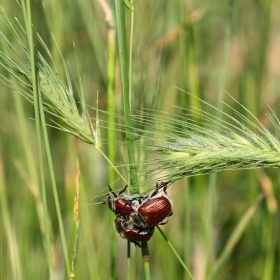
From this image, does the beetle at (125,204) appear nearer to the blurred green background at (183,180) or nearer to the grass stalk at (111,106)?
the grass stalk at (111,106)

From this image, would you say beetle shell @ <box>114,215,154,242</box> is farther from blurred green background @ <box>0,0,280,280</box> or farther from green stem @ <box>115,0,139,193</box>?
blurred green background @ <box>0,0,280,280</box>

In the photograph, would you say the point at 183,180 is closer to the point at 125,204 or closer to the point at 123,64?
the point at 125,204

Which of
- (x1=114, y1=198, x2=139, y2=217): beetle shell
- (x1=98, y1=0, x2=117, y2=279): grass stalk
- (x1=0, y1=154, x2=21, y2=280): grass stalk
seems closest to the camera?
(x1=114, y1=198, x2=139, y2=217): beetle shell

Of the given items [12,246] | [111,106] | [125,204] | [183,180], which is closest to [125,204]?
[125,204]

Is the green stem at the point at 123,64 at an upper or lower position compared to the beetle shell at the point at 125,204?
upper

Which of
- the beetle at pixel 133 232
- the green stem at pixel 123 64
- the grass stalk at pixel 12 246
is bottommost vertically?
the grass stalk at pixel 12 246

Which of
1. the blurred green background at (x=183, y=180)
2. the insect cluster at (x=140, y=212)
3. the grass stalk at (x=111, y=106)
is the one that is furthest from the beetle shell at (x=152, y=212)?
the blurred green background at (x=183, y=180)

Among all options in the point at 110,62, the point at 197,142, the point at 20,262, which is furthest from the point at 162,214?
the point at 20,262

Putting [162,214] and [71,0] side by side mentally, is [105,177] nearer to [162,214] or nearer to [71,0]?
[71,0]

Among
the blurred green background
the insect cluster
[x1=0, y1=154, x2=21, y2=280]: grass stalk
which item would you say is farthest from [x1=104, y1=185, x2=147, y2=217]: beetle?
[x1=0, y1=154, x2=21, y2=280]: grass stalk
